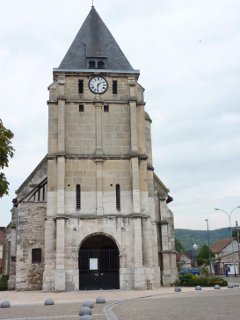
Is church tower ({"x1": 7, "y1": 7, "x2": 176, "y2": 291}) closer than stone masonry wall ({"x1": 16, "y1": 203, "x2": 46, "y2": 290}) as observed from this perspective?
Yes

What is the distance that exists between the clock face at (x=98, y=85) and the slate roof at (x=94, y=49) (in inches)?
53.7

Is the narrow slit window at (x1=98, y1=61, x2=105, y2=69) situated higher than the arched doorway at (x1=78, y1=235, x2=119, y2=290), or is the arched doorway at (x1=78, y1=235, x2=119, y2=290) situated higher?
the narrow slit window at (x1=98, y1=61, x2=105, y2=69)

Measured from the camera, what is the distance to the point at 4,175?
1341 centimetres

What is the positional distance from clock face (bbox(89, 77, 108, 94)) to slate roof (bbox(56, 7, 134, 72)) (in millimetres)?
1364

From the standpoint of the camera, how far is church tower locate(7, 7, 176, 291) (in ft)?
103

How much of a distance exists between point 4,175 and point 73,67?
77.1 ft

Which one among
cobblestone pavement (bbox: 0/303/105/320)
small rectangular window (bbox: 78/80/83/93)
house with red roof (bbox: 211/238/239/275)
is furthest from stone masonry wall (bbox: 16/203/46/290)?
house with red roof (bbox: 211/238/239/275)

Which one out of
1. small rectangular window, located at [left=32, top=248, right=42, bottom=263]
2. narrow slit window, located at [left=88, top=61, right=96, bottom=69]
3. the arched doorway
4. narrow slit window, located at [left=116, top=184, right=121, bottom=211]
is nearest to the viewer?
the arched doorway

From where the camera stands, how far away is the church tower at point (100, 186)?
31.4m

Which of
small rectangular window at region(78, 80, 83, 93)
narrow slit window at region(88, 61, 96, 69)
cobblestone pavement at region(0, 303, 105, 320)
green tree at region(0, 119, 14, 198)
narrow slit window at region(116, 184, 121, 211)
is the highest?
narrow slit window at region(88, 61, 96, 69)

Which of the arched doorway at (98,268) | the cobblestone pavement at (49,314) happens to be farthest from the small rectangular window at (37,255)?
the cobblestone pavement at (49,314)

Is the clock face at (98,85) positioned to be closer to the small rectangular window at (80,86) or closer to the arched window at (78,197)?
the small rectangular window at (80,86)

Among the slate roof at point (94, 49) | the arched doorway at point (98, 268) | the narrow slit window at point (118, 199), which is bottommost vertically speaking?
the arched doorway at point (98, 268)

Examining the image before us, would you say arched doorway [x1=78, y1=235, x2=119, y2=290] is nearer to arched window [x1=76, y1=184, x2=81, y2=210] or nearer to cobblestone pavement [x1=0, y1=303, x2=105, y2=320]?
arched window [x1=76, y1=184, x2=81, y2=210]
